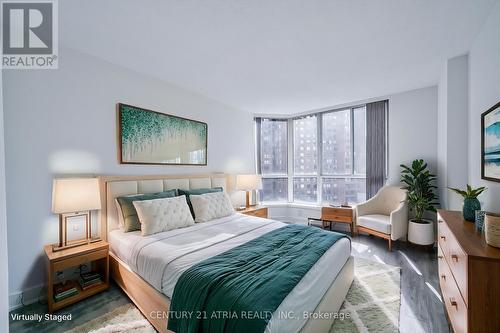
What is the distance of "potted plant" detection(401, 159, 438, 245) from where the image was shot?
3221mm

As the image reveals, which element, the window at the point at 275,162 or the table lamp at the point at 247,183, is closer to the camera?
the table lamp at the point at 247,183

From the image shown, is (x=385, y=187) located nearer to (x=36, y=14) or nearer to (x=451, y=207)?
(x=451, y=207)

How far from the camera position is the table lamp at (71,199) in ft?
6.70

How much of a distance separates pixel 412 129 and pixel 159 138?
4.37 metres

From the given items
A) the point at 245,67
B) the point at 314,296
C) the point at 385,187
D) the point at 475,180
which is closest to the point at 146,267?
the point at 314,296

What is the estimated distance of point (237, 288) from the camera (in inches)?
52.0

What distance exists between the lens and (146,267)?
187cm

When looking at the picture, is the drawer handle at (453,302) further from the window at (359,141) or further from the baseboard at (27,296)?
the baseboard at (27,296)

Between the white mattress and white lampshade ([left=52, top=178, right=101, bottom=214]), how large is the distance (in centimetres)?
51

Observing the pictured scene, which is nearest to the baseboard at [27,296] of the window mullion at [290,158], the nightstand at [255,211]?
the nightstand at [255,211]

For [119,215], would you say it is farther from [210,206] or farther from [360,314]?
[360,314]

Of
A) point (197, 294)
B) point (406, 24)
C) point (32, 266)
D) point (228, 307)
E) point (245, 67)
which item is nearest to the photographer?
point (228, 307)

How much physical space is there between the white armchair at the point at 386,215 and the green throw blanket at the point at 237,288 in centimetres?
208

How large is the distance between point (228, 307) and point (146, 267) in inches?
40.4
